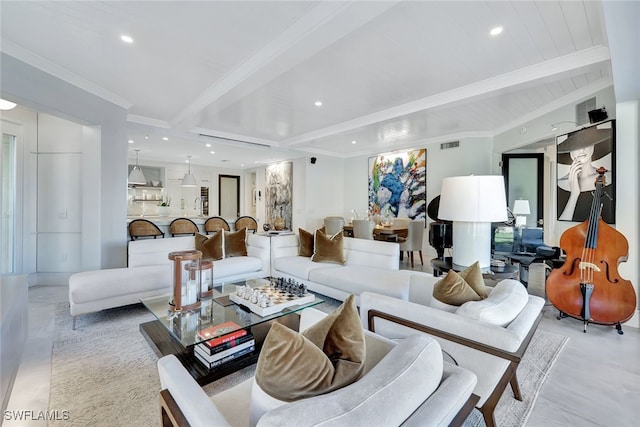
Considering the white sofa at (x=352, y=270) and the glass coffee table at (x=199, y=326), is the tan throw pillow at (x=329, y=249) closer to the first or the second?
the white sofa at (x=352, y=270)

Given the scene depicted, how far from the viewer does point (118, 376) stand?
2012 millimetres

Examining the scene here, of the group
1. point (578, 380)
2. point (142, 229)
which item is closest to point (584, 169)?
point (578, 380)

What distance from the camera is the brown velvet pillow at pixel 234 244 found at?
412 cm

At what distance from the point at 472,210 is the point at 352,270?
152 cm

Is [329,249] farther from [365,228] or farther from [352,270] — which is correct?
[365,228]

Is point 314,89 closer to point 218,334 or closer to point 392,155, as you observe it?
point 218,334

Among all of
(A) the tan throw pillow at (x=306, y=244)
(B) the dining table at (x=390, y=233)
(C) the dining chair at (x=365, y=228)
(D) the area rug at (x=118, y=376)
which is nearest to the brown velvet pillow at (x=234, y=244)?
(A) the tan throw pillow at (x=306, y=244)

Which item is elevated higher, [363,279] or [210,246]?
[210,246]

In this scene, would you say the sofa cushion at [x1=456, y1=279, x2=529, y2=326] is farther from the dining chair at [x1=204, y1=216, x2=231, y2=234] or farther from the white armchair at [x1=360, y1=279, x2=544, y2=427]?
the dining chair at [x1=204, y1=216, x2=231, y2=234]

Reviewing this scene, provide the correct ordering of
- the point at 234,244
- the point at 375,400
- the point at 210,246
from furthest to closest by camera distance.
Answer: the point at 234,244
the point at 210,246
the point at 375,400

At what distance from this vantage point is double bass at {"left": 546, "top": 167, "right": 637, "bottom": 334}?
267cm

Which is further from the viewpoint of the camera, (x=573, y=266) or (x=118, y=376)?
(x=573, y=266)

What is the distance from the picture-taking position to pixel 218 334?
1878 mm

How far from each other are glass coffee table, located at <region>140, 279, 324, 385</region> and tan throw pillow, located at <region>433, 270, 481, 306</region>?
3.62 ft
